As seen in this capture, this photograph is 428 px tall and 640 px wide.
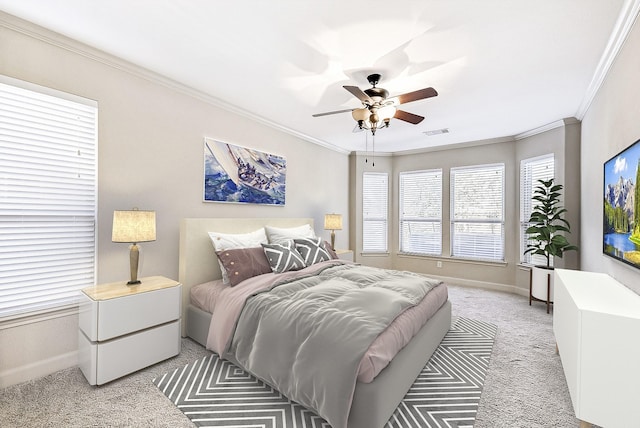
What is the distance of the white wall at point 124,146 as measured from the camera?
7.13ft

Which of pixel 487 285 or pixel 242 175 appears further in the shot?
pixel 487 285

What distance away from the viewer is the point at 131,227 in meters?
2.35

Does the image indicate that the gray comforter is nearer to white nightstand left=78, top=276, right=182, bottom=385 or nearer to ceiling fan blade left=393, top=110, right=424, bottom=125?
white nightstand left=78, top=276, right=182, bottom=385

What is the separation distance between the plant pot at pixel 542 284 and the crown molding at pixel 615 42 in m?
2.15

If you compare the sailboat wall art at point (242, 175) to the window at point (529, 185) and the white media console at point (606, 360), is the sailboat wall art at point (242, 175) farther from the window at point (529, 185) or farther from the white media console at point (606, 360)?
the window at point (529, 185)

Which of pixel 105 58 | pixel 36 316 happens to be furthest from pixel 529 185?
pixel 36 316

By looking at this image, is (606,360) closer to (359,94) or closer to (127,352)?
(359,94)

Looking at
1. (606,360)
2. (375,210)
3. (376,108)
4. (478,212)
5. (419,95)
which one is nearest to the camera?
(606,360)

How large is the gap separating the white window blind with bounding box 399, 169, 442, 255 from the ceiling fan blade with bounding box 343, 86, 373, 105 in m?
3.45

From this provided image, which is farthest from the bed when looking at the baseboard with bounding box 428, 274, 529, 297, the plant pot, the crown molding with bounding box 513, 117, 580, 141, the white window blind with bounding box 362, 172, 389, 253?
the crown molding with bounding box 513, 117, 580, 141

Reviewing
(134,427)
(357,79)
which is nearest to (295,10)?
(357,79)

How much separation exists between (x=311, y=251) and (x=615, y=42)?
10.6ft

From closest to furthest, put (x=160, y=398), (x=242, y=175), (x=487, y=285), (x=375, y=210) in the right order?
1. (x=160, y=398)
2. (x=242, y=175)
3. (x=487, y=285)
4. (x=375, y=210)

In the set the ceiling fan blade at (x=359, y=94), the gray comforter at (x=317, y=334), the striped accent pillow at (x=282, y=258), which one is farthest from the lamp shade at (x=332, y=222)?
the ceiling fan blade at (x=359, y=94)
